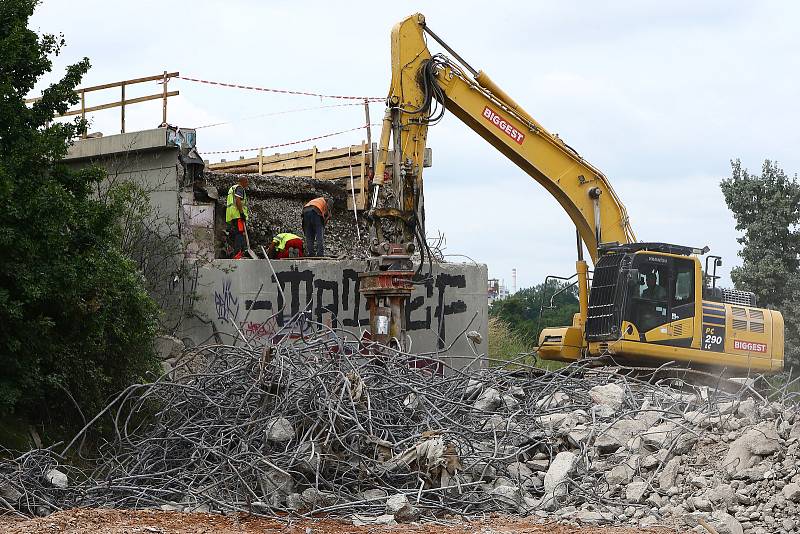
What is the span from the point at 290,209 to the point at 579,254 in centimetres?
447

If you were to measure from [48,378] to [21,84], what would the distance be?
2.82 metres

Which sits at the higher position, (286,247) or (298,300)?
(286,247)

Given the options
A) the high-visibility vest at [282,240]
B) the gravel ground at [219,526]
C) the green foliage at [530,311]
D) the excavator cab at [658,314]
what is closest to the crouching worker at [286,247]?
the high-visibility vest at [282,240]

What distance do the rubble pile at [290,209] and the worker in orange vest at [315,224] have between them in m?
0.82

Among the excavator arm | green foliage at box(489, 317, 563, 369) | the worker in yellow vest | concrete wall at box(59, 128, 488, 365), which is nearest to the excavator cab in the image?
the excavator arm

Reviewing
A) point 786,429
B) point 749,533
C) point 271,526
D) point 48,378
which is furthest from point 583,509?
point 48,378

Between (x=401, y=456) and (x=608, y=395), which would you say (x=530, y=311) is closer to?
(x=608, y=395)

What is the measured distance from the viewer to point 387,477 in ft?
28.6

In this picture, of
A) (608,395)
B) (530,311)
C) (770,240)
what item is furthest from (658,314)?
(530,311)

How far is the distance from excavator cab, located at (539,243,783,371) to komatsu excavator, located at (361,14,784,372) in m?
0.01

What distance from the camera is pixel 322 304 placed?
49.0 feet

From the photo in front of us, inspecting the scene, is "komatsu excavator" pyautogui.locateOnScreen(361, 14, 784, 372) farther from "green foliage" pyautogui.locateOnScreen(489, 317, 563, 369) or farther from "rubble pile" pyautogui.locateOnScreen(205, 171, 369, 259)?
"green foliage" pyautogui.locateOnScreen(489, 317, 563, 369)

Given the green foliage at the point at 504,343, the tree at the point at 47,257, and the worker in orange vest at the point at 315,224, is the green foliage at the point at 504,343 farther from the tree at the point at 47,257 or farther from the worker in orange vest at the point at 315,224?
the tree at the point at 47,257

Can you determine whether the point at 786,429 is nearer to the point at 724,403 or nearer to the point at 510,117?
the point at 724,403
